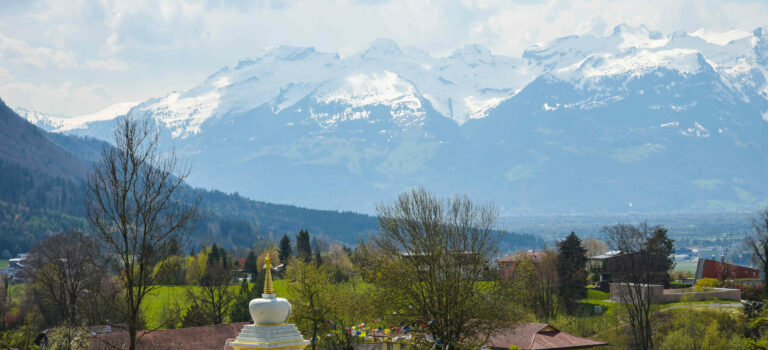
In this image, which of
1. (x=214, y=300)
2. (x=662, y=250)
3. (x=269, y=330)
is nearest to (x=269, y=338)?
(x=269, y=330)

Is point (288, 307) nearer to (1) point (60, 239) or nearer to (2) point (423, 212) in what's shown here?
(2) point (423, 212)

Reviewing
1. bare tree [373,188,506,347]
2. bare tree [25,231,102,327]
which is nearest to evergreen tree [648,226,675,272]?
bare tree [373,188,506,347]

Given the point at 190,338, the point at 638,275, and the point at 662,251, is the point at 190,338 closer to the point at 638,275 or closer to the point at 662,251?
the point at 638,275

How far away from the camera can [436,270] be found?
62875 millimetres

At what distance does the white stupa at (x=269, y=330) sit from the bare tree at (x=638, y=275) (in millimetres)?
61998

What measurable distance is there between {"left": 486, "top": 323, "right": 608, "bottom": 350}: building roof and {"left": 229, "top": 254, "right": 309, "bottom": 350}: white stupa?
4722 cm

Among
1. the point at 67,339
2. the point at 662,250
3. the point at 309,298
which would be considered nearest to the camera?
the point at 67,339

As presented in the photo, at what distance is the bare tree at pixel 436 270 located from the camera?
2393 inches

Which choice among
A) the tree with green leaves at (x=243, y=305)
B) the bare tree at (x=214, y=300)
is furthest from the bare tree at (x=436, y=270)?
the bare tree at (x=214, y=300)

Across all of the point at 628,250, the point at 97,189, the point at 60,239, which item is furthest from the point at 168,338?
the point at 97,189

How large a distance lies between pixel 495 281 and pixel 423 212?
28.1 feet

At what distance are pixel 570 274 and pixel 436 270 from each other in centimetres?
5713

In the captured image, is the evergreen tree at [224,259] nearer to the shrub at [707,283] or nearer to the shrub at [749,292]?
the shrub at [707,283]

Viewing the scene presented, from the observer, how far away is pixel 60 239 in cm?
11362
